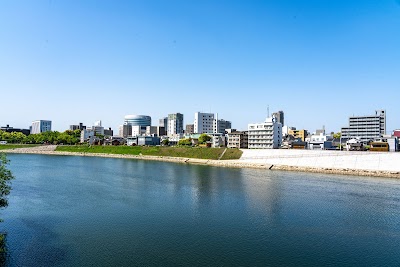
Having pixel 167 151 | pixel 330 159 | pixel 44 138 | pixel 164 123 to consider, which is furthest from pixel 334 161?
pixel 164 123

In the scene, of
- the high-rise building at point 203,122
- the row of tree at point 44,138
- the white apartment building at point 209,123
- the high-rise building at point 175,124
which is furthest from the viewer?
the high-rise building at point 175,124

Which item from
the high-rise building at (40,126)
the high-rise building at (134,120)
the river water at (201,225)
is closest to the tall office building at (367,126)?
the river water at (201,225)

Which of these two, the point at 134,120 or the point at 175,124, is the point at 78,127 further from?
the point at 175,124

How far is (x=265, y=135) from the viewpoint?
77.5 m

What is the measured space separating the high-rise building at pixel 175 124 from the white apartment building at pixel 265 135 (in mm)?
85227

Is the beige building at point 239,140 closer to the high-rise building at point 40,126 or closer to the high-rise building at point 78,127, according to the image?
the high-rise building at point 78,127

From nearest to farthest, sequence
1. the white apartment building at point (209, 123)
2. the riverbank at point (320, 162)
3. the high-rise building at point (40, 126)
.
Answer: the riverbank at point (320, 162), the white apartment building at point (209, 123), the high-rise building at point (40, 126)

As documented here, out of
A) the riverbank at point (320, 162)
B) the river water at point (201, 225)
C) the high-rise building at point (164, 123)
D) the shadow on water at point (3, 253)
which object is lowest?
the river water at point (201, 225)

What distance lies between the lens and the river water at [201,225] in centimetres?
1548

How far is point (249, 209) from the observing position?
2561 cm

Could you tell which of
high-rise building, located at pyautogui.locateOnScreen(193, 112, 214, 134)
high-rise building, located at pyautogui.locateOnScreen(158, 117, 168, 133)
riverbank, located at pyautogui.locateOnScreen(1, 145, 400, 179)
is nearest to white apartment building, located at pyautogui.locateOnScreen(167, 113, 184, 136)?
high-rise building, located at pyautogui.locateOnScreen(158, 117, 168, 133)

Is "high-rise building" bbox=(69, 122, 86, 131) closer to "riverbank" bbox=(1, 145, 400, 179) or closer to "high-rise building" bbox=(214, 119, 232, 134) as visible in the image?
"high-rise building" bbox=(214, 119, 232, 134)

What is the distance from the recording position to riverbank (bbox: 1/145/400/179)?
4825 centimetres

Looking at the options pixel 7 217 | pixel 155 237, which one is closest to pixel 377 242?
pixel 155 237
